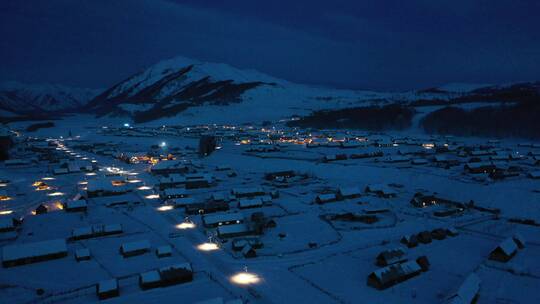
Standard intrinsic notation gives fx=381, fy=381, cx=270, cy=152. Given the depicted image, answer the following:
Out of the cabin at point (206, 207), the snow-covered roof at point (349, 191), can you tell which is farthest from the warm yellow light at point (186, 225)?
the snow-covered roof at point (349, 191)

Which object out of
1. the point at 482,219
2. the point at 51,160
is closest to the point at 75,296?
the point at 482,219

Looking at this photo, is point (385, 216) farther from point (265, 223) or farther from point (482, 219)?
point (265, 223)

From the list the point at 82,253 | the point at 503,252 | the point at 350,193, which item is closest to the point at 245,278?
the point at 82,253

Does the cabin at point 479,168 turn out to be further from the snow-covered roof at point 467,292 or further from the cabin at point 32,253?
the cabin at point 32,253

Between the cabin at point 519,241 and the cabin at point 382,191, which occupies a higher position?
the cabin at point 382,191

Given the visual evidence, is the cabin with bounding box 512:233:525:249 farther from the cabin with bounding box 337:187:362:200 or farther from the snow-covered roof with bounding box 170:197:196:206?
the snow-covered roof with bounding box 170:197:196:206

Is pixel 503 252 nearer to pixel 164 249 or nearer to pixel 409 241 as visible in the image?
pixel 409 241

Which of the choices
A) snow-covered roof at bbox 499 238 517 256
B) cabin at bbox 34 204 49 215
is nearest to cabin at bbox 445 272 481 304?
snow-covered roof at bbox 499 238 517 256

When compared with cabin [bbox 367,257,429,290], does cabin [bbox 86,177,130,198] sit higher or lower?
higher
